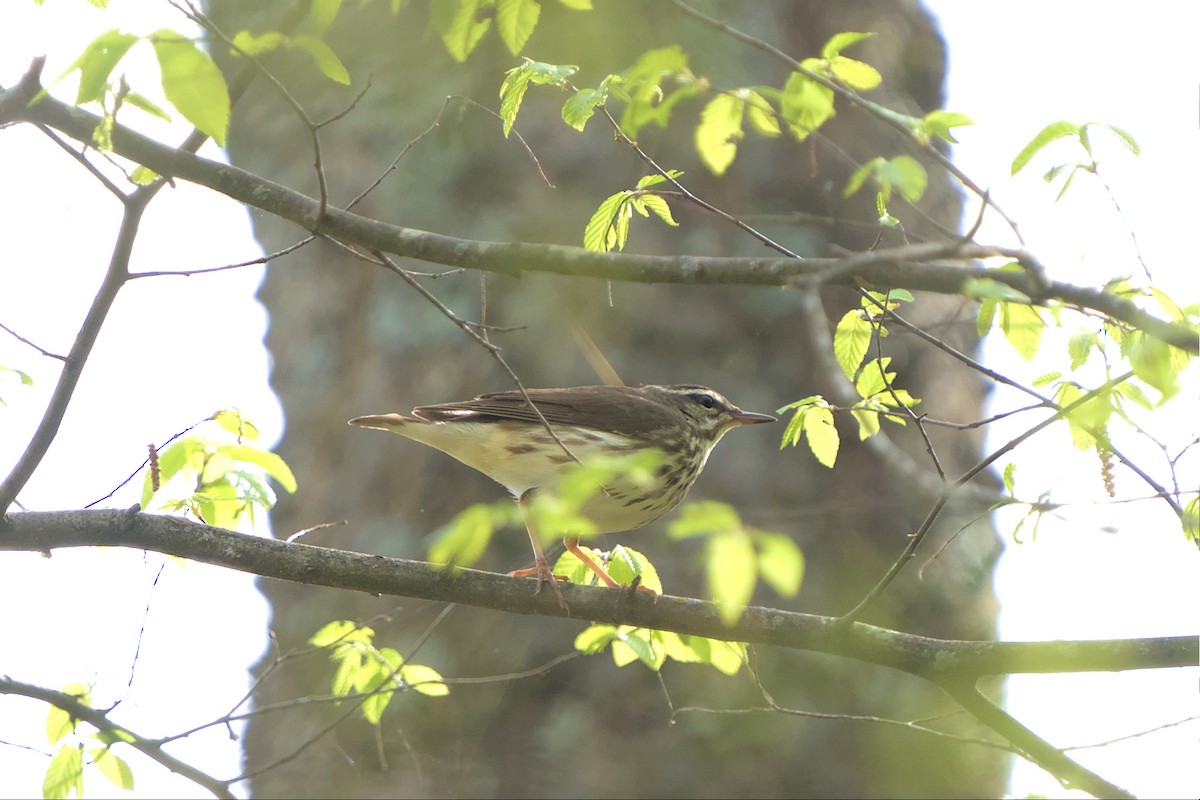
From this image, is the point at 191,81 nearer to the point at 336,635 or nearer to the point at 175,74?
the point at 175,74

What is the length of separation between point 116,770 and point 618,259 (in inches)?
105

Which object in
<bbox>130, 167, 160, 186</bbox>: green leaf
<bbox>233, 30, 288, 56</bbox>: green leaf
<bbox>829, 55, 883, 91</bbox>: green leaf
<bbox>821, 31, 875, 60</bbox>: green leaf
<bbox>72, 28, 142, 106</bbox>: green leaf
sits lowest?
<bbox>72, 28, 142, 106</bbox>: green leaf

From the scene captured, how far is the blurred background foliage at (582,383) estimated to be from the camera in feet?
19.8

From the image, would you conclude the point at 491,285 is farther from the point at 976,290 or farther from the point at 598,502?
the point at 976,290

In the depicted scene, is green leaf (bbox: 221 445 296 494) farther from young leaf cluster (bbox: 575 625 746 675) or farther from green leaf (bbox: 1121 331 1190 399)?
green leaf (bbox: 1121 331 1190 399)

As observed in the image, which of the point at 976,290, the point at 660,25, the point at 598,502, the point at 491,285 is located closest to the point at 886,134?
the point at 660,25

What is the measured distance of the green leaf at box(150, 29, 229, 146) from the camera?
2.29 metres

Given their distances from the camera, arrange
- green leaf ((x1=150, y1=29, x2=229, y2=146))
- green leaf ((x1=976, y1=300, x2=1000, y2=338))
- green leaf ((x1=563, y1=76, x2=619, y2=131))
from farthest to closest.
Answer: green leaf ((x1=563, y1=76, x2=619, y2=131)) < green leaf ((x1=976, y1=300, x2=1000, y2=338)) < green leaf ((x1=150, y1=29, x2=229, y2=146))

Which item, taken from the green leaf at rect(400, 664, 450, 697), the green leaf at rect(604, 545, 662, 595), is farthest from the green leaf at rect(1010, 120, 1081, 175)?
the green leaf at rect(400, 664, 450, 697)

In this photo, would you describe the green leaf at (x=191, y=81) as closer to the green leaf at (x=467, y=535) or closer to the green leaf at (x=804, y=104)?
the green leaf at (x=467, y=535)

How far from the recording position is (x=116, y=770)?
3871 millimetres

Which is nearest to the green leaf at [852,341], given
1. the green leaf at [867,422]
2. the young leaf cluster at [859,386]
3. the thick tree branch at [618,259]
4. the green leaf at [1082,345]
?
the young leaf cluster at [859,386]

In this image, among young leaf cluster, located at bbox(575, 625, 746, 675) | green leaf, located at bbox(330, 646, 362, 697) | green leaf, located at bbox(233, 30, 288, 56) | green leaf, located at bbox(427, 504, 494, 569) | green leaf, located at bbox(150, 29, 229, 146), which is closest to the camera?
green leaf, located at bbox(427, 504, 494, 569)

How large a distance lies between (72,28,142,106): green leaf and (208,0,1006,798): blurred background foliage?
11.1ft
